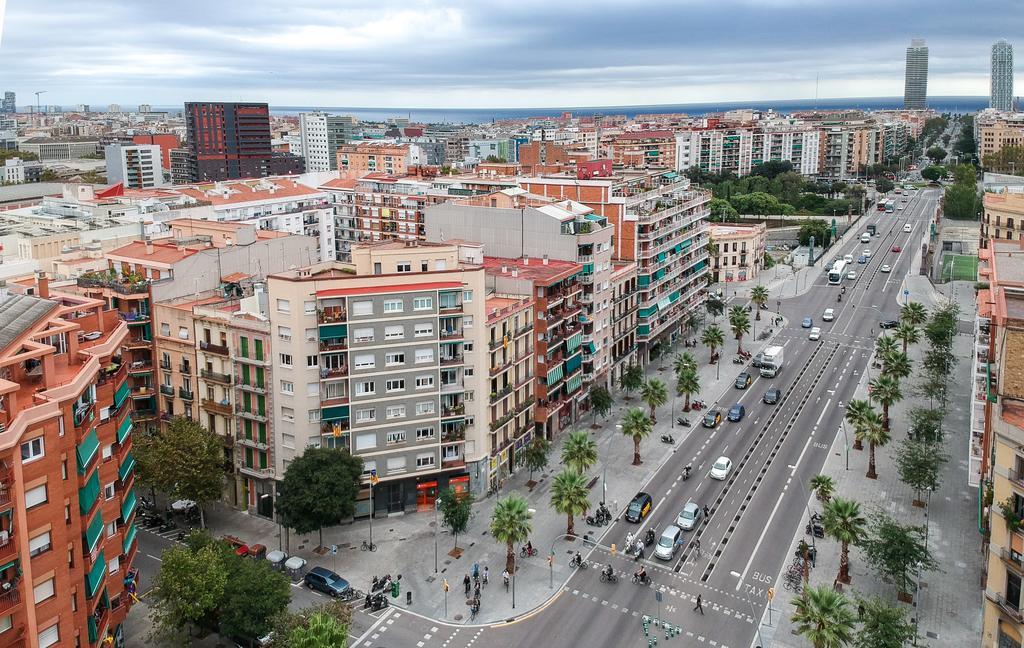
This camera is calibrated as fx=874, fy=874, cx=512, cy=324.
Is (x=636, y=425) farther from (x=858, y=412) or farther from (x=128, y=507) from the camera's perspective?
(x=128, y=507)

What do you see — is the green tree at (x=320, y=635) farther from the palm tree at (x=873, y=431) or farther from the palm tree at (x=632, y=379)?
the palm tree at (x=632, y=379)

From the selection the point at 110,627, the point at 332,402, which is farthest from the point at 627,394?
the point at 110,627

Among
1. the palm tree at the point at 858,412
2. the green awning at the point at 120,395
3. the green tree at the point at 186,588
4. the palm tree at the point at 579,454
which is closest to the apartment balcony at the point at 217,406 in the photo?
the green awning at the point at 120,395

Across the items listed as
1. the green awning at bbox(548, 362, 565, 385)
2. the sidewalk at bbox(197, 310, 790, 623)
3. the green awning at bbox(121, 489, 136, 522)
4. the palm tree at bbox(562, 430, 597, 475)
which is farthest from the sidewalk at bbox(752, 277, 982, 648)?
the green awning at bbox(121, 489, 136, 522)

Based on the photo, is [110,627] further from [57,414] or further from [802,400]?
[802,400]

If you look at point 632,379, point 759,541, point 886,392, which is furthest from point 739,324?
point 759,541

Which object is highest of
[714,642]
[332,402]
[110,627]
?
[332,402]

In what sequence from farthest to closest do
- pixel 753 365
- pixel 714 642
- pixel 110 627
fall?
pixel 753 365, pixel 714 642, pixel 110 627
